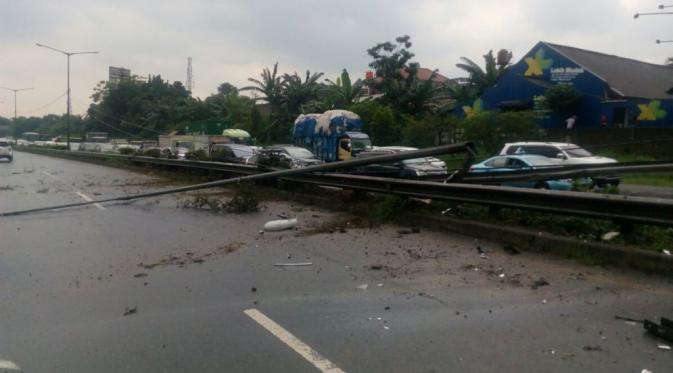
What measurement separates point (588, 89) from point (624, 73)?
19.3 ft

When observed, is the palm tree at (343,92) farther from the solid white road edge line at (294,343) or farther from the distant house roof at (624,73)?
the solid white road edge line at (294,343)

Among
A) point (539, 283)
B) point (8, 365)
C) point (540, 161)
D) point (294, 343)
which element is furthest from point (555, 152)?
point (8, 365)

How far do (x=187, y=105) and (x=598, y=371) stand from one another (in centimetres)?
6981

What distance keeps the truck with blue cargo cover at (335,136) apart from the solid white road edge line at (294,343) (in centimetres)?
2710

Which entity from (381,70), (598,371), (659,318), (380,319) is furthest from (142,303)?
(381,70)

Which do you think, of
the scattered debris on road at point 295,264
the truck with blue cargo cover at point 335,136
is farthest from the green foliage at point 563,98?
the scattered debris on road at point 295,264

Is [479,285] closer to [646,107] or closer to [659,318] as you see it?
[659,318]

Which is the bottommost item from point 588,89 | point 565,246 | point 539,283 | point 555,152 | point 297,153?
point 539,283

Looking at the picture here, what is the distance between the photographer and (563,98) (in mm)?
36312

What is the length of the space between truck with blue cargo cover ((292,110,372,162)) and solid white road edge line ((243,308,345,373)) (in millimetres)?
27100

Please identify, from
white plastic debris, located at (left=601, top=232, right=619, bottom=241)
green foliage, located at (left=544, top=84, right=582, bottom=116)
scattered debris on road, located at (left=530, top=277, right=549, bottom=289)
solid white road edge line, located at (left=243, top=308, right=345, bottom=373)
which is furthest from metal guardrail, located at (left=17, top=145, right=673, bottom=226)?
green foliage, located at (left=544, top=84, right=582, bottom=116)

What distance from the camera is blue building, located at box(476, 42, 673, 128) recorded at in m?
35.4

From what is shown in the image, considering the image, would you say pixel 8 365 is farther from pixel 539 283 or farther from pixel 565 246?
pixel 565 246

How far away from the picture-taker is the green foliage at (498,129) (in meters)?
27.6
